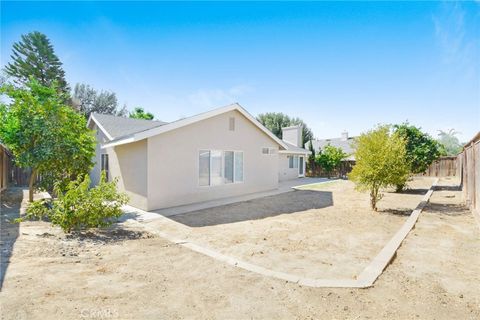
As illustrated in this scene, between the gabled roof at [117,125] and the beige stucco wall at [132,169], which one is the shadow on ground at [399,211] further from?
the gabled roof at [117,125]

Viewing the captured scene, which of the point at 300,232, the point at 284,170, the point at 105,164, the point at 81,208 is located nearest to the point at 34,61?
the point at 105,164

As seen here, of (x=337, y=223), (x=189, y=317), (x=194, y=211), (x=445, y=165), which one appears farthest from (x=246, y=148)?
(x=445, y=165)

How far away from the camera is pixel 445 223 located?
25.5ft

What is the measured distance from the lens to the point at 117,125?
541 inches

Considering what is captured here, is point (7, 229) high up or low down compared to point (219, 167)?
down

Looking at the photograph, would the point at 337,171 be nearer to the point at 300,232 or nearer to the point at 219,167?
the point at 219,167

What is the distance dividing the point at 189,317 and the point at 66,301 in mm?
1693

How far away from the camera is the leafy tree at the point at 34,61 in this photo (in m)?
31.2

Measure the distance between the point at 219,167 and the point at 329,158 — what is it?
1791 centimetres

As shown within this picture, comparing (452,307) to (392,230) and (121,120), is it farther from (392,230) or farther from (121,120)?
(121,120)

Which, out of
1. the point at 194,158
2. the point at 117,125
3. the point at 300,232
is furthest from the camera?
the point at 117,125

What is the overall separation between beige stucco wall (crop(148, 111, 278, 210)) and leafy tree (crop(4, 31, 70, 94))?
95.6ft

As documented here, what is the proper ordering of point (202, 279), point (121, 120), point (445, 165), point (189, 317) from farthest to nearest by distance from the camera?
point (445, 165) < point (121, 120) < point (202, 279) < point (189, 317)

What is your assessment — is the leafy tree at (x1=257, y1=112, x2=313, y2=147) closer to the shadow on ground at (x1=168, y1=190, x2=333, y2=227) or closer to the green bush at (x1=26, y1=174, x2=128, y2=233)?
the shadow on ground at (x1=168, y1=190, x2=333, y2=227)
